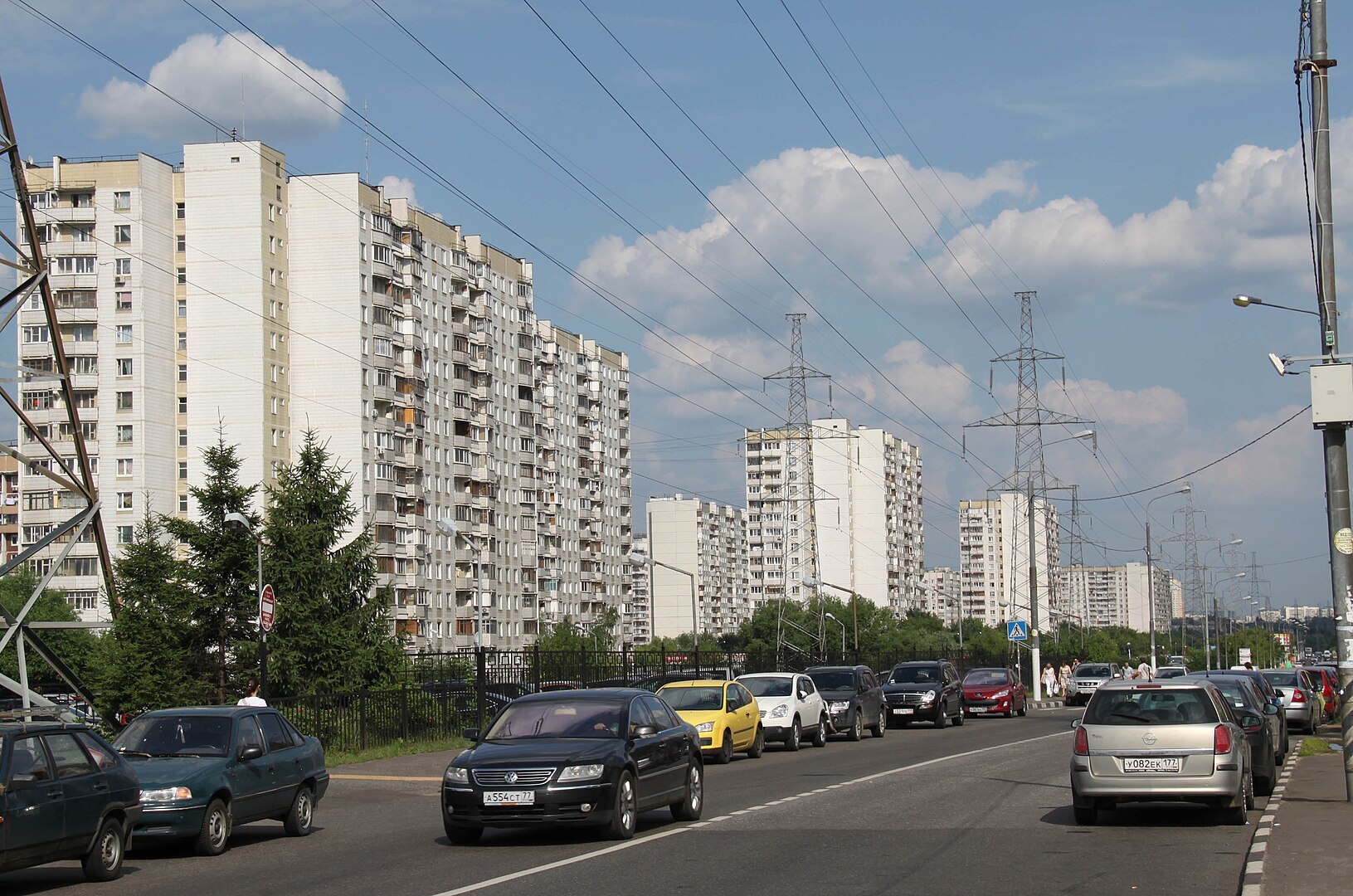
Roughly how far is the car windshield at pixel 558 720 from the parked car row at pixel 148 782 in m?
2.59

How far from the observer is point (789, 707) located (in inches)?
1293

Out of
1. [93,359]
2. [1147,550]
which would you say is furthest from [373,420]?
[1147,550]

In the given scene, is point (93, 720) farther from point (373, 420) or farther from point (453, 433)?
point (453, 433)

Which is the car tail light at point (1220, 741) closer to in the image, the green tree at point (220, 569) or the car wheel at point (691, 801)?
the car wheel at point (691, 801)

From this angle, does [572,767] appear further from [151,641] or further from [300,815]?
[151,641]

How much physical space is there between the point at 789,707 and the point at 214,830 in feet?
62.6

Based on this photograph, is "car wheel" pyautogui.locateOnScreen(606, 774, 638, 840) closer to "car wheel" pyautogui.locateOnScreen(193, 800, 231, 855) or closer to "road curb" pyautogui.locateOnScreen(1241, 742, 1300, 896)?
"car wheel" pyautogui.locateOnScreen(193, 800, 231, 855)

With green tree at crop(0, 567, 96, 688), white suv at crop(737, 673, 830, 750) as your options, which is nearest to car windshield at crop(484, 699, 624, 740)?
white suv at crop(737, 673, 830, 750)

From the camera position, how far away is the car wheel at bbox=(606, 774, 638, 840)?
48.4 feet

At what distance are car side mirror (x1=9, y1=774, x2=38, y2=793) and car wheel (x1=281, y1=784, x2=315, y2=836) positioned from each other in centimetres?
471

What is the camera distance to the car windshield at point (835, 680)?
1464 inches

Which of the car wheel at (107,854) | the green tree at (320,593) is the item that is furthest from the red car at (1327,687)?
the car wheel at (107,854)

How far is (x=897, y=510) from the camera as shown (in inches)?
7505

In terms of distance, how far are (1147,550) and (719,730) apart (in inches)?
2482
